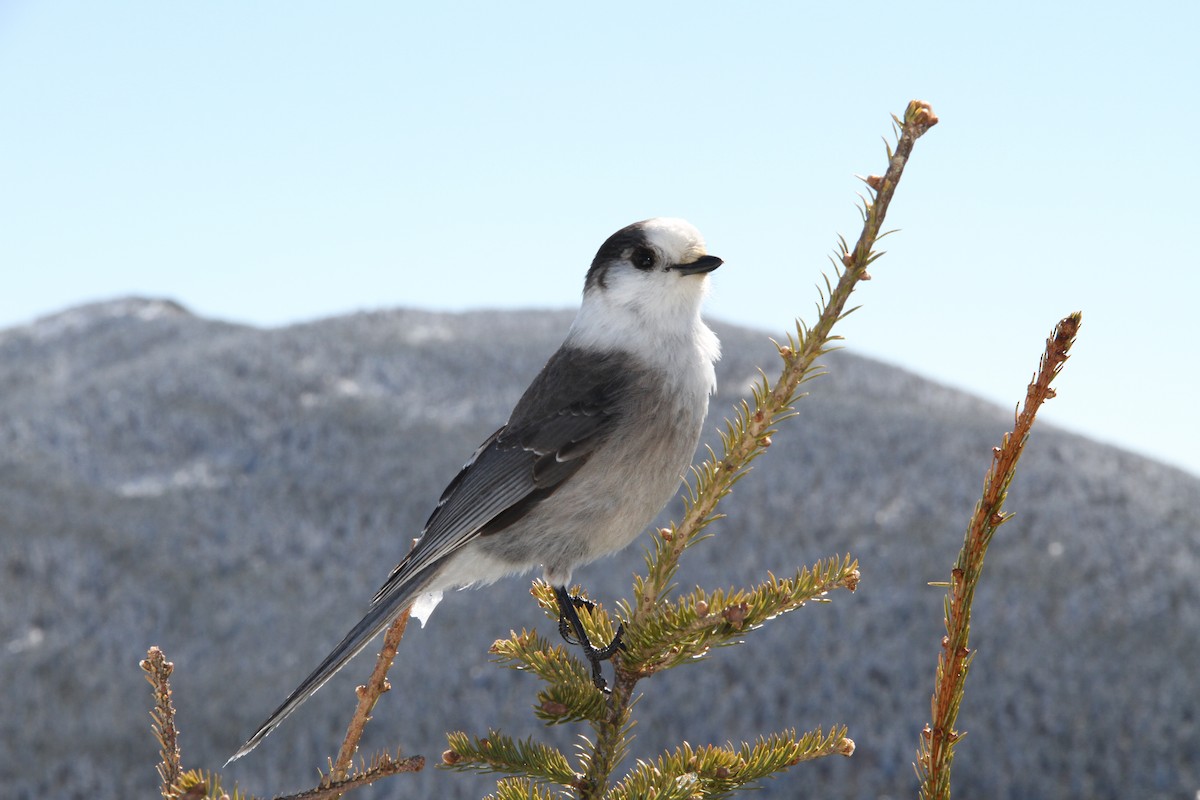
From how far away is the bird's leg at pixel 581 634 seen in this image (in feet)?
9.93

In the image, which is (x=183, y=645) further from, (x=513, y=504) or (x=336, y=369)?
(x=513, y=504)

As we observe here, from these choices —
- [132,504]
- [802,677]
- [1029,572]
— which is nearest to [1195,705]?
[1029,572]

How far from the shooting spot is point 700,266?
3650 millimetres

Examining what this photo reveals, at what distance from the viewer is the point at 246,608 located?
1700cm

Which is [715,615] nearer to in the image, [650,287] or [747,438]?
[747,438]

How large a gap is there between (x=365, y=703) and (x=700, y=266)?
1.98 metres

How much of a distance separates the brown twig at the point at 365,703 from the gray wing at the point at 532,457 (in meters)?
0.98

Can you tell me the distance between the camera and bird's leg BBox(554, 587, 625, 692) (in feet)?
9.93

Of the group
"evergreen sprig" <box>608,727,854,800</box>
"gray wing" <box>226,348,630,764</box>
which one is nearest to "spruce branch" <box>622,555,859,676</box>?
"evergreen sprig" <box>608,727,854,800</box>

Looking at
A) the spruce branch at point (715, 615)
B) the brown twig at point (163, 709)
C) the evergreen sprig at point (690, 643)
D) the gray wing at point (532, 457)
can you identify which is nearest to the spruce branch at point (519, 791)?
the evergreen sprig at point (690, 643)

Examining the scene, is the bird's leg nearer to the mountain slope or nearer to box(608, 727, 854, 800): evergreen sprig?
box(608, 727, 854, 800): evergreen sprig

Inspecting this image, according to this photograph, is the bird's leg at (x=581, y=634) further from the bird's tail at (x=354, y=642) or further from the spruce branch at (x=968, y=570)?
the spruce branch at (x=968, y=570)

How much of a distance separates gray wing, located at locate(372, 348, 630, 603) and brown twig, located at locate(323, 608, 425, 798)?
0.98 metres

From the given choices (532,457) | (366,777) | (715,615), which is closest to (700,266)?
(532,457)
